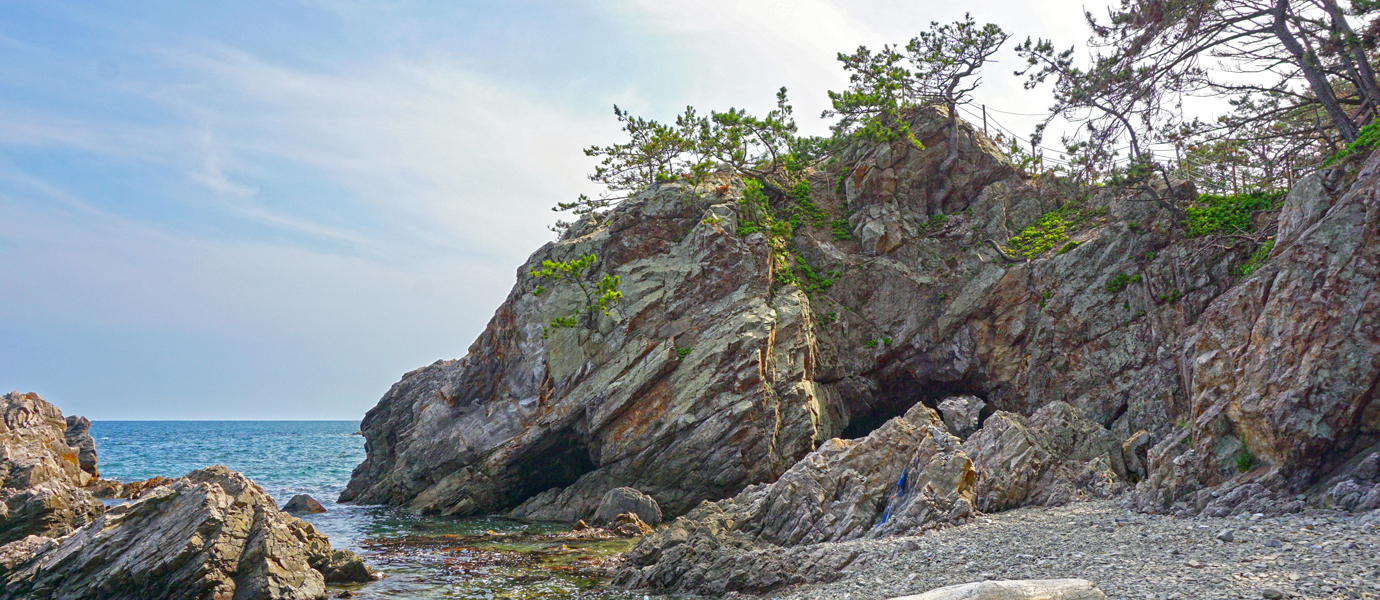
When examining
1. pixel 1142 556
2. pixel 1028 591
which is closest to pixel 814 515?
pixel 1142 556

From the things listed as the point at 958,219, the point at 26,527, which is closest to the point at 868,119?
the point at 958,219

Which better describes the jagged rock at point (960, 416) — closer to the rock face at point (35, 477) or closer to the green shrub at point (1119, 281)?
the green shrub at point (1119, 281)

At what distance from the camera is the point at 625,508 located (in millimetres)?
32969

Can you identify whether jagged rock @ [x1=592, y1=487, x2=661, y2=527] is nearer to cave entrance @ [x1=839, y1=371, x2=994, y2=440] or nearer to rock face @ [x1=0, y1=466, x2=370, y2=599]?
rock face @ [x1=0, y1=466, x2=370, y2=599]

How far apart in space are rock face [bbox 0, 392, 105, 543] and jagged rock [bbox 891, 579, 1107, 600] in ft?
87.6

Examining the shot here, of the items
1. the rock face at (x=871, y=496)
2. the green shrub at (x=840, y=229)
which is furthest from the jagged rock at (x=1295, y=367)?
the green shrub at (x=840, y=229)

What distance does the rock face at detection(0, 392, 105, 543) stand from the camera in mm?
21656

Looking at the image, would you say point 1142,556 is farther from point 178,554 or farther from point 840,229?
point 840,229

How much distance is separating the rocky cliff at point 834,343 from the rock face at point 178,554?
1548cm

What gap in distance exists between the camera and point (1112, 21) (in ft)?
94.0

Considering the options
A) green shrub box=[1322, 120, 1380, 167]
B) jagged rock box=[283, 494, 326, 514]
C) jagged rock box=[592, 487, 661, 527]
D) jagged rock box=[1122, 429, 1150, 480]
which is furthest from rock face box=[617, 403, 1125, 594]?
jagged rock box=[283, 494, 326, 514]

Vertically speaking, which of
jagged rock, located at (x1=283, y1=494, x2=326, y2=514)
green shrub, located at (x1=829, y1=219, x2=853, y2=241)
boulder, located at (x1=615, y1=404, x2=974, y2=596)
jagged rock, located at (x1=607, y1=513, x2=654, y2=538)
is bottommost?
jagged rock, located at (x1=607, y1=513, x2=654, y2=538)

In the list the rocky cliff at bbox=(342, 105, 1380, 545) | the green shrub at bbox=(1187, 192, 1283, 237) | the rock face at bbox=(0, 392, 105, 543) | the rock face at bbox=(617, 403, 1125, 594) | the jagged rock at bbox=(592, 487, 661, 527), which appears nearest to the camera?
the rock face at bbox=(617, 403, 1125, 594)

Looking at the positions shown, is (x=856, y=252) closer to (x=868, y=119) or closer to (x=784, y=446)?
(x=868, y=119)
